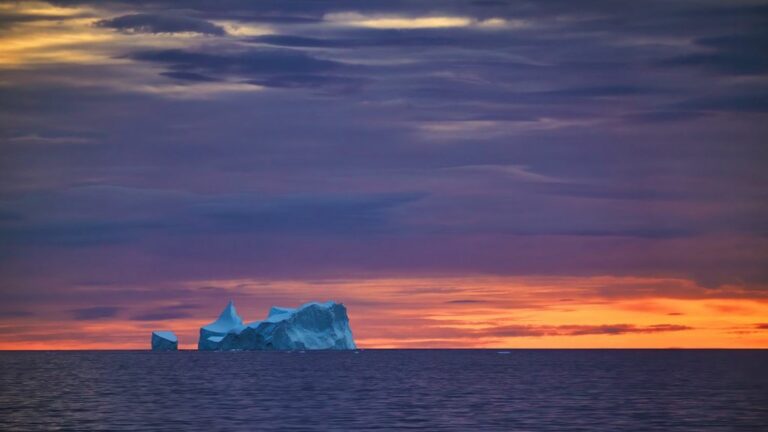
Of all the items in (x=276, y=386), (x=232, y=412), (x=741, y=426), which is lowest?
(x=741, y=426)

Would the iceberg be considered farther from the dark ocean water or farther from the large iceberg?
the dark ocean water

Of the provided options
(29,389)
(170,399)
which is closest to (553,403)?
(170,399)

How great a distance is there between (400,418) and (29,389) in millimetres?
41765

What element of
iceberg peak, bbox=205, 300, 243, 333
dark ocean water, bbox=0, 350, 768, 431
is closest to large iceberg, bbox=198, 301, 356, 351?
iceberg peak, bbox=205, 300, 243, 333

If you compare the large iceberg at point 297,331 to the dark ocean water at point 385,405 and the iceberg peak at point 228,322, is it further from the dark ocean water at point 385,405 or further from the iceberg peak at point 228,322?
the dark ocean water at point 385,405

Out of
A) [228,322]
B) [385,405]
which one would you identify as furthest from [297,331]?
[385,405]

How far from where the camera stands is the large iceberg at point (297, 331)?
180 m

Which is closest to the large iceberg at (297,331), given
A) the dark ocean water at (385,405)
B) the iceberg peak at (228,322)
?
the iceberg peak at (228,322)

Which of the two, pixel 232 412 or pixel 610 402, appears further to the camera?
pixel 610 402

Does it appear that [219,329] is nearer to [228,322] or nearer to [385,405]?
[228,322]

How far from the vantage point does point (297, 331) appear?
18388 cm

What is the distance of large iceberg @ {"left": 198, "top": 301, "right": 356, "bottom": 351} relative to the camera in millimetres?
180375

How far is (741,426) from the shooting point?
52.2 metres

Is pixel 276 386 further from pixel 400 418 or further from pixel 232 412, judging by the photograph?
pixel 400 418
